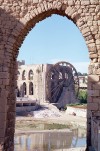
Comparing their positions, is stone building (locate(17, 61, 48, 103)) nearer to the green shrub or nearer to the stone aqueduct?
the green shrub

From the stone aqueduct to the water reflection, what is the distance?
11.1 metres

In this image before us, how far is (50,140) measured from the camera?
2288cm

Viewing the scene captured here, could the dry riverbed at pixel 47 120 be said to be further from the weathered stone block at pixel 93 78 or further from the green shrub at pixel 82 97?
the weathered stone block at pixel 93 78

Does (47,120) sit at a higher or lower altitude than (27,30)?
lower

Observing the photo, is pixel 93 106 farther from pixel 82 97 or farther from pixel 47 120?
pixel 82 97

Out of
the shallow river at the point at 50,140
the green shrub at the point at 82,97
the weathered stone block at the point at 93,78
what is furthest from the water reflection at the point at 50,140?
the green shrub at the point at 82,97

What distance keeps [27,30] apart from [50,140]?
50.2 feet

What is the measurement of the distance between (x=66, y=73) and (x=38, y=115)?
10607 mm

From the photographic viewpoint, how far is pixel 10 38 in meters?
8.34

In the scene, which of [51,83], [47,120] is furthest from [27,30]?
[51,83]

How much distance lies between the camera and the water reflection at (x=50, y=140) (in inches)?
792

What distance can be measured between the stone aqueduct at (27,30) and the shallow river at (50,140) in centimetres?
1107

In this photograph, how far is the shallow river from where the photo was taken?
2014 cm

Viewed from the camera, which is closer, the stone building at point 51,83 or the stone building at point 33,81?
the stone building at point 51,83
